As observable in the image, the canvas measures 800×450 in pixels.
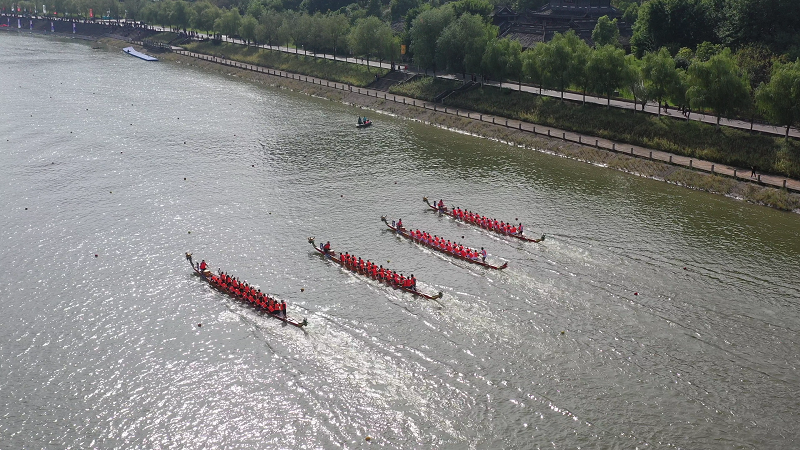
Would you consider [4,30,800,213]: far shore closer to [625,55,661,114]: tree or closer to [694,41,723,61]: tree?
[625,55,661,114]: tree

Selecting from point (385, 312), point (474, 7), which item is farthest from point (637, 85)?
point (474, 7)

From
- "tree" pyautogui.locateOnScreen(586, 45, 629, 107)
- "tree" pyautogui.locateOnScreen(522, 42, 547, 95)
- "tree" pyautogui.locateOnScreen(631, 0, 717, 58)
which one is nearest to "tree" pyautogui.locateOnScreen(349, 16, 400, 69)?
"tree" pyautogui.locateOnScreen(522, 42, 547, 95)

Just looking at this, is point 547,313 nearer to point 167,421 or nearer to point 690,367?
point 690,367

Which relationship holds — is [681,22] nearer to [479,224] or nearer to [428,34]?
[428,34]

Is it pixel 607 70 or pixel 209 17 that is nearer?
pixel 607 70

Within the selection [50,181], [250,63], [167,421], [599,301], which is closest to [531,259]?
[599,301]
